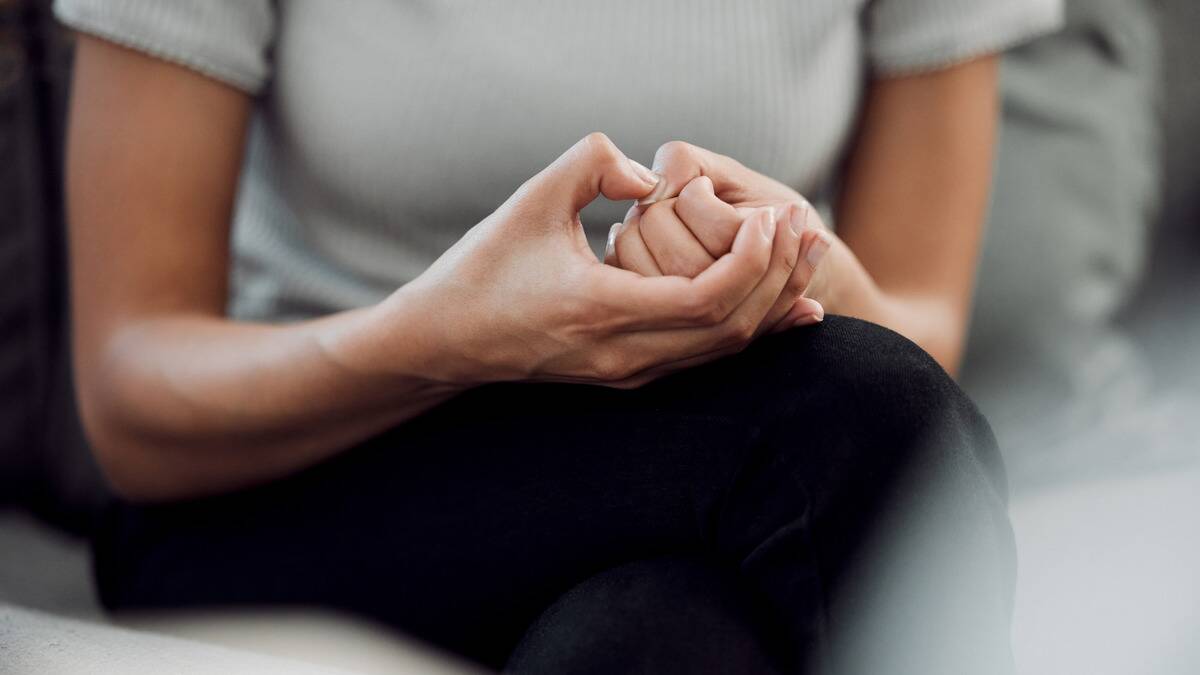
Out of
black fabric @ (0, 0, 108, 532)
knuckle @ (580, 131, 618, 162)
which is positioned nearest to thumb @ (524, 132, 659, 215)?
knuckle @ (580, 131, 618, 162)

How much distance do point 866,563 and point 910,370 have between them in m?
0.08

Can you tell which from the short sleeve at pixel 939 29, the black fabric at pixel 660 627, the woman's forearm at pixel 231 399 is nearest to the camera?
the black fabric at pixel 660 627

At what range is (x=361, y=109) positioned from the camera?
60 centimetres

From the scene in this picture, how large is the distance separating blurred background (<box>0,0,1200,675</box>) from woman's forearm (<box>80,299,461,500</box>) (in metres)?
0.09

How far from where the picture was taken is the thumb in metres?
0.44

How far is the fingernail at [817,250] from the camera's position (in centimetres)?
44

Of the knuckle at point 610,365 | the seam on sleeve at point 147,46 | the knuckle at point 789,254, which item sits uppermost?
the knuckle at point 789,254

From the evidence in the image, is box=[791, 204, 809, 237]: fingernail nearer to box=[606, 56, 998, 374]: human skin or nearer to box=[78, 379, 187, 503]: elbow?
box=[606, 56, 998, 374]: human skin

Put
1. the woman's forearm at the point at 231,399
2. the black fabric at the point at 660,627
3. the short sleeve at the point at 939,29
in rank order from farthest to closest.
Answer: the short sleeve at the point at 939,29 → the woman's forearm at the point at 231,399 → the black fabric at the point at 660,627

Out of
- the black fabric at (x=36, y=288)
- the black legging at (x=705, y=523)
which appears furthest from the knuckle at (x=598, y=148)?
the black fabric at (x=36, y=288)

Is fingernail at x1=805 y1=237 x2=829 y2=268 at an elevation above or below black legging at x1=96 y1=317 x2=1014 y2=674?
above

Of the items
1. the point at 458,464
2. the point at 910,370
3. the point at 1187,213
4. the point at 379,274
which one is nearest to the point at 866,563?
the point at 910,370

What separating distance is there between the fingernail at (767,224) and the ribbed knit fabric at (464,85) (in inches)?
7.1

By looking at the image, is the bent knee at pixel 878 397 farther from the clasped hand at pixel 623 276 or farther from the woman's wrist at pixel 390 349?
the woman's wrist at pixel 390 349
